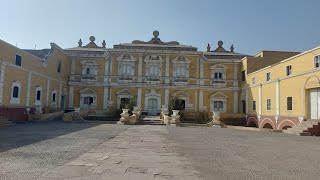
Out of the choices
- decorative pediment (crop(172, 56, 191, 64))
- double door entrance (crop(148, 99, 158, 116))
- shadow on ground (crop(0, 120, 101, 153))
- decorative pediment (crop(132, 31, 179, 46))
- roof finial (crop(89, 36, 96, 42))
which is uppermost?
roof finial (crop(89, 36, 96, 42))

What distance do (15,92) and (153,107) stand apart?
16343mm

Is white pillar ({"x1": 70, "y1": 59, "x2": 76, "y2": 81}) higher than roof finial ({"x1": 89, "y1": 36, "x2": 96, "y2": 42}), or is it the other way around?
roof finial ({"x1": 89, "y1": 36, "x2": 96, "y2": 42})

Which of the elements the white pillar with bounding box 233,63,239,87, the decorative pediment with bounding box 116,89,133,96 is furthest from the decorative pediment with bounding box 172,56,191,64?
the decorative pediment with bounding box 116,89,133,96

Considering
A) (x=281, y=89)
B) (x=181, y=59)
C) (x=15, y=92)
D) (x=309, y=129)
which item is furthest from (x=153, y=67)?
(x=309, y=129)

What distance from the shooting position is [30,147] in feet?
31.3

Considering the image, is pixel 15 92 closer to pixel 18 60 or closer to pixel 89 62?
pixel 18 60

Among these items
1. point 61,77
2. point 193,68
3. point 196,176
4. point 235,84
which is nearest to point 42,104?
point 61,77

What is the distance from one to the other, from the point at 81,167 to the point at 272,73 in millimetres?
24153

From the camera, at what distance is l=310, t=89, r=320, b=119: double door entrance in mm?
19562

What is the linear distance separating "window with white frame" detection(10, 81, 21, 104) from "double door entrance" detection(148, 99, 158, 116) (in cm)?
1548

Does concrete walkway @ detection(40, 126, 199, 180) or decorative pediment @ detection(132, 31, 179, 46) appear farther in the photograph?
decorative pediment @ detection(132, 31, 179, 46)

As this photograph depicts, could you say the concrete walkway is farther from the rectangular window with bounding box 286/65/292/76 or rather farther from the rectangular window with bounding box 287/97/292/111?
the rectangular window with bounding box 286/65/292/76

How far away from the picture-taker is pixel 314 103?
1997cm

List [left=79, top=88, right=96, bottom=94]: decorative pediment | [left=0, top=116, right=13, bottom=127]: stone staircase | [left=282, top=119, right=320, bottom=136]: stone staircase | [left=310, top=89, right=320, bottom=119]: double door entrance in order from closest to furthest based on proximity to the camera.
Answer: [left=282, top=119, right=320, bottom=136]: stone staircase, [left=0, top=116, right=13, bottom=127]: stone staircase, [left=310, top=89, right=320, bottom=119]: double door entrance, [left=79, top=88, right=96, bottom=94]: decorative pediment
